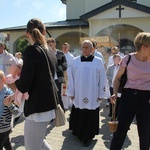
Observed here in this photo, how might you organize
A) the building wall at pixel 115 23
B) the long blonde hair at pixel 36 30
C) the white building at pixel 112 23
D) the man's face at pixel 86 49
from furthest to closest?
1. the building wall at pixel 115 23
2. the white building at pixel 112 23
3. the man's face at pixel 86 49
4. the long blonde hair at pixel 36 30

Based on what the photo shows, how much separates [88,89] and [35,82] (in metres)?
2.31

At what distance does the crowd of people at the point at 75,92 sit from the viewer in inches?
99.9

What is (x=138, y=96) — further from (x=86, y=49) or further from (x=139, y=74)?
(x=86, y=49)

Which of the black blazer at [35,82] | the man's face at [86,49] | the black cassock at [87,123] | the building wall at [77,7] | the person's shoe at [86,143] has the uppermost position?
the building wall at [77,7]

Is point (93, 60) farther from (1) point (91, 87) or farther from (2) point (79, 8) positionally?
(2) point (79, 8)

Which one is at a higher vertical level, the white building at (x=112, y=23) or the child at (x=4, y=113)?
the white building at (x=112, y=23)

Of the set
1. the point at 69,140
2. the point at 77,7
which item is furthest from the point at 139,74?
the point at 77,7

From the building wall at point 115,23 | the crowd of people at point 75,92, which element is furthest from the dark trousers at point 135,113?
the building wall at point 115,23

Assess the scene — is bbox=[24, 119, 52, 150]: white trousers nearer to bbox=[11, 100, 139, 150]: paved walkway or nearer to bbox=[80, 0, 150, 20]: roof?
bbox=[11, 100, 139, 150]: paved walkway

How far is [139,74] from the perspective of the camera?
10.5 ft

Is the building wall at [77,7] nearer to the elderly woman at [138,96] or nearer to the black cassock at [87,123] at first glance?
the black cassock at [87,123]

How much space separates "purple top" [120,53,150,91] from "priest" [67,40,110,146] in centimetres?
153

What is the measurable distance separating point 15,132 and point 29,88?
10.5ft

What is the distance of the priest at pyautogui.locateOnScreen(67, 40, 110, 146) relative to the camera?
4.72 metres
